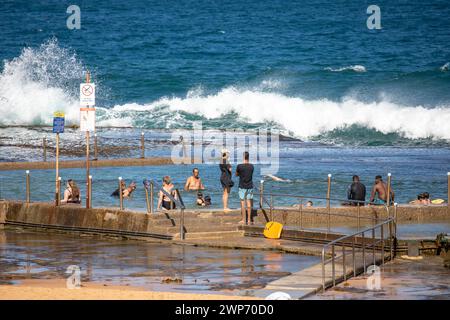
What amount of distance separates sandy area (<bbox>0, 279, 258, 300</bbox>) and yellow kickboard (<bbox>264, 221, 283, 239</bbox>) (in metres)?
6.38

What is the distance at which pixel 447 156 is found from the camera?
46.5 meters

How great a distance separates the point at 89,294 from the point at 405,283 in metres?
5.38

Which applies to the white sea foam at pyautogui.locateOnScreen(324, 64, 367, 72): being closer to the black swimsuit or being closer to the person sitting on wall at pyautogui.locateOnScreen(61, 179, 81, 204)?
the person sitting on wall at pyautogui.locateOnScreen(61, 179, 81, 204)

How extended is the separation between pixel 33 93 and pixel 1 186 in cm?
3243

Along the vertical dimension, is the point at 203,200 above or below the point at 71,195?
below

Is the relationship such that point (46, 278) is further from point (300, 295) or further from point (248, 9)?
point (248, 9)

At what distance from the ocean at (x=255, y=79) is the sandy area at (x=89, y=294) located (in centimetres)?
1414

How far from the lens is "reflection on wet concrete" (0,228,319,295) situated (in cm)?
2116

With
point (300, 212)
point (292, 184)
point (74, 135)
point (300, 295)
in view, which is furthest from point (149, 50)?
point (300, 295)

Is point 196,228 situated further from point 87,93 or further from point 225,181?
point 87,93

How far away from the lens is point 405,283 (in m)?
20.7

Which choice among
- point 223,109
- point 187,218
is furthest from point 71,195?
point 223,109

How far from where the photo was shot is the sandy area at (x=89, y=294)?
19219 mm

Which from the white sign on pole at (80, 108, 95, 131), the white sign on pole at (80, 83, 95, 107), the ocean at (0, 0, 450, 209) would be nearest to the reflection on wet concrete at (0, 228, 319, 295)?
the white sign on pole at (80, 108, 95, 131)
